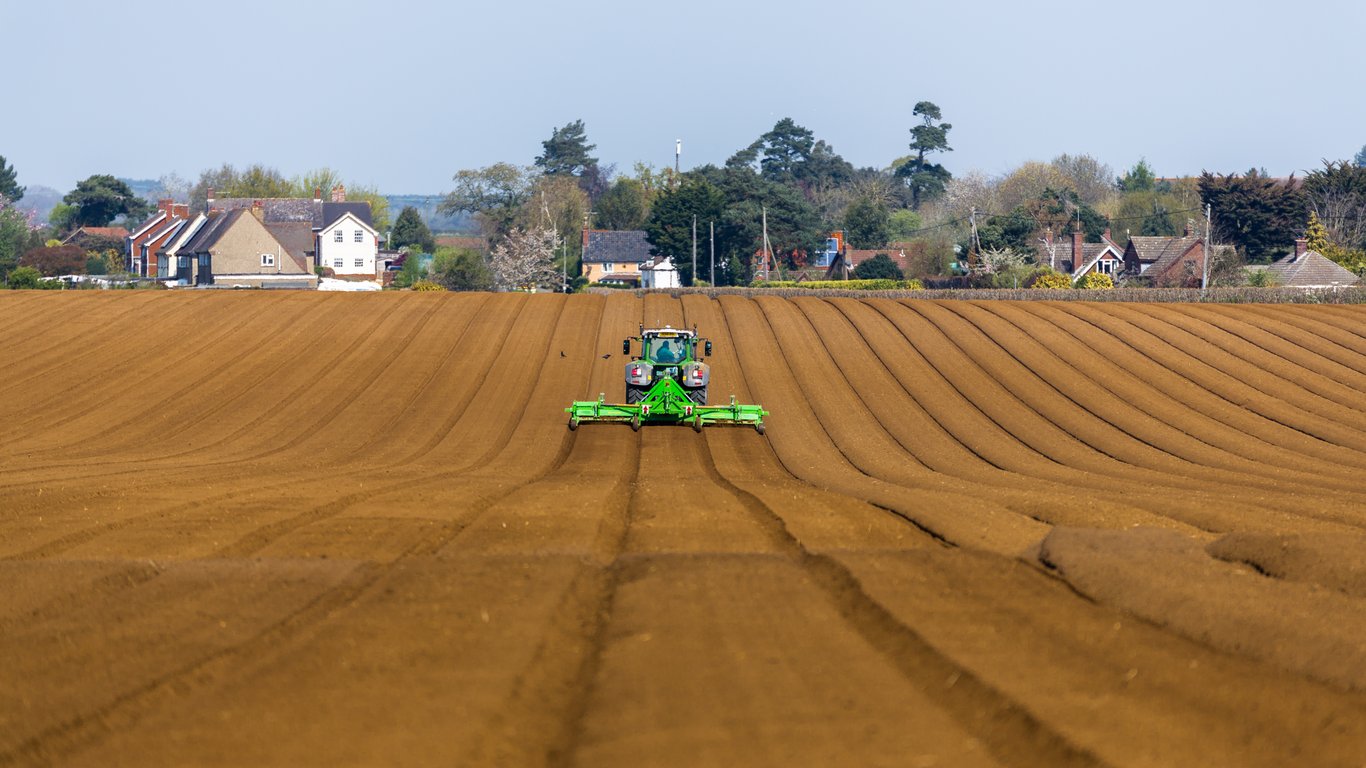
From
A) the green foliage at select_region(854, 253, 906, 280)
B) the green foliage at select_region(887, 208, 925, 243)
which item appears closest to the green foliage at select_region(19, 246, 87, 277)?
the green foliage at select_region(854, 253, 906, 280)

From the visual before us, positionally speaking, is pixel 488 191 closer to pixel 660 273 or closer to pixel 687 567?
pixel 660 273

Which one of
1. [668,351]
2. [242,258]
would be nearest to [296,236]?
[242,258]

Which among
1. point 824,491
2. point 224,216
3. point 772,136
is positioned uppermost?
point 772,136

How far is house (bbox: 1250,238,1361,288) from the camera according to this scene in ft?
259

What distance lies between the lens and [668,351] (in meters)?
29.3

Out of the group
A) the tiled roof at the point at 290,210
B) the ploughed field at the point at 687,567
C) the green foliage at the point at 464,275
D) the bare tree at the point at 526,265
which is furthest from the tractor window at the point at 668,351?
the tiled roof at the point at 290,210

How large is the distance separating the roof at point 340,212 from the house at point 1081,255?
173 feet

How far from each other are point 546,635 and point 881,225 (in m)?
117

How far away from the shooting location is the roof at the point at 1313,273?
259ft

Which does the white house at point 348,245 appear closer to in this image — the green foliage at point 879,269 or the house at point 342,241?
the house at point 342,241

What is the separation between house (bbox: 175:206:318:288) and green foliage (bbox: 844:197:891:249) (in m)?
48.8

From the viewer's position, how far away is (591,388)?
32.5m

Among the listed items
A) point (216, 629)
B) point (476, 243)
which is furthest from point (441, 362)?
point (476, 243)

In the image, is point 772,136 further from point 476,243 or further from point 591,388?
point 591,388
